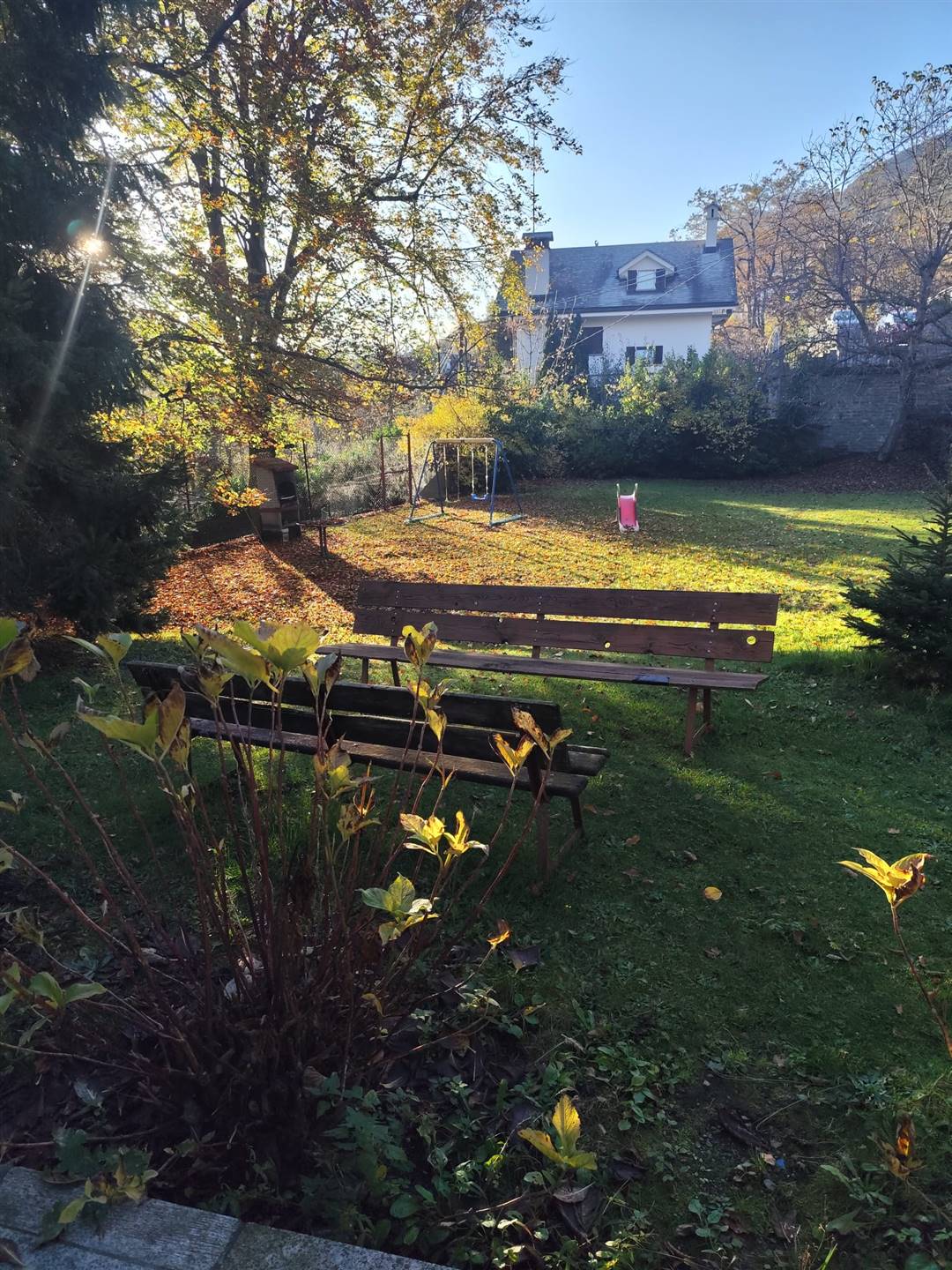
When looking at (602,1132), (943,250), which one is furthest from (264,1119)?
(943,250)

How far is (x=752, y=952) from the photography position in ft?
8.98

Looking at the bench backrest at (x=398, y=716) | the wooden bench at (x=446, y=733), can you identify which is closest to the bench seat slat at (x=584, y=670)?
the wooden bench at (x=446, y=733)

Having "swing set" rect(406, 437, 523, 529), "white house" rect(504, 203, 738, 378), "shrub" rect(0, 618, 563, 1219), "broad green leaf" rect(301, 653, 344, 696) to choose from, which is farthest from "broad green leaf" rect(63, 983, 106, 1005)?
"white house" rect(504, 203, 738, 378)

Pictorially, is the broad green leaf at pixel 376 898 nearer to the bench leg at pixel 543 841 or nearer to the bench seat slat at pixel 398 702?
the bench seat slat at pixel 398 702

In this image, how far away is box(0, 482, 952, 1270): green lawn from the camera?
5.84 feet

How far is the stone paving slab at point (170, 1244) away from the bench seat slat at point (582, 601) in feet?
13.7

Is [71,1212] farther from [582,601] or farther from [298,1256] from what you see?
[582,601]

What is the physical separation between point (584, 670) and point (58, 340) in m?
4.81

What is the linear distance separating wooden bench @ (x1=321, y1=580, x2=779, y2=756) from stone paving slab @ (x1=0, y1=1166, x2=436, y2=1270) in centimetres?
321

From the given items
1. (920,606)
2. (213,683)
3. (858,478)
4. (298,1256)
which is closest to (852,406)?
(858,478)

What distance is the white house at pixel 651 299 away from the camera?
3234cm

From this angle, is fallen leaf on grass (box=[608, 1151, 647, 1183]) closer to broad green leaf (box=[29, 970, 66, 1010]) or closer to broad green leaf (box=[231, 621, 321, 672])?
broad green leaf (box=[29, 970, 66, 1010])

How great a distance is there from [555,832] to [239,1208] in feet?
6.98

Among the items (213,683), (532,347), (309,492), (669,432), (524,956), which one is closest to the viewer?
(213,683)
